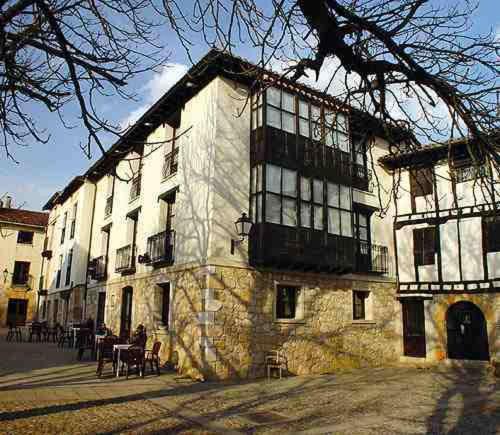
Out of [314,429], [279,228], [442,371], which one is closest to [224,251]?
[279,228]

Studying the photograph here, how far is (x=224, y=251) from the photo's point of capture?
11.3 meters

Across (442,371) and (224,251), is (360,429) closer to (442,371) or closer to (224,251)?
(224,251)

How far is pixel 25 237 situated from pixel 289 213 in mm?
27360

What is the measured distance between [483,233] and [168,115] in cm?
1040

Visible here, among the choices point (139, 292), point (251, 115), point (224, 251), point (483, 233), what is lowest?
point (139, 292)

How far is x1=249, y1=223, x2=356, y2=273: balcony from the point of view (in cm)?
1137

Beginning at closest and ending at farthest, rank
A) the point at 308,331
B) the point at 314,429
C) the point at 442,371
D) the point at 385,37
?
1. the point at 385,37
2. the point at 314,429
3. the point at 308,331
4. the point at 442,371

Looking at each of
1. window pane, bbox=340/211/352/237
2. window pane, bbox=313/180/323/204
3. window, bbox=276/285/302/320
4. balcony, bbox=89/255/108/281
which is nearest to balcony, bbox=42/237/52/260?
balcony, bbox=89/255/108/281

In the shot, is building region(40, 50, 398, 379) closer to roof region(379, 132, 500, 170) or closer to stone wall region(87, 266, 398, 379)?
stone wall region(87, 266, 398, 379)

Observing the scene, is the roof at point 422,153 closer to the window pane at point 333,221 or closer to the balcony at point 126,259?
the window pane at point 333,221

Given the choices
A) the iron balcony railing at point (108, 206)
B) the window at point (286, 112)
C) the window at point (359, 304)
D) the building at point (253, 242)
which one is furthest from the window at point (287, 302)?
the iron balcony railing at point (108, 206)

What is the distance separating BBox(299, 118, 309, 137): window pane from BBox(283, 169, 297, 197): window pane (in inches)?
55.5

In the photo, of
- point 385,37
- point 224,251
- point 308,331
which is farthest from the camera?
point 308,331

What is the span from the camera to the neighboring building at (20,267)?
1228 inches
